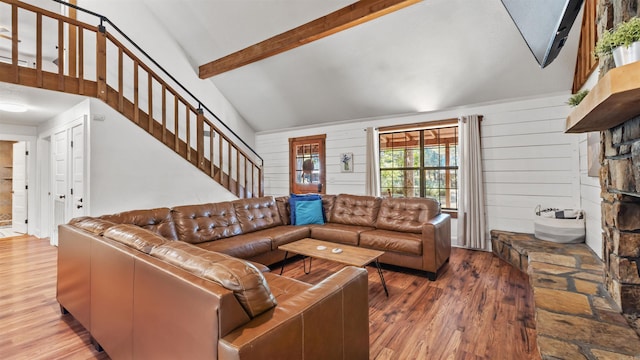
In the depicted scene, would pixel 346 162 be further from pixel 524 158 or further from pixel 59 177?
pixel 59 177

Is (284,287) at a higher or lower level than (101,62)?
lower

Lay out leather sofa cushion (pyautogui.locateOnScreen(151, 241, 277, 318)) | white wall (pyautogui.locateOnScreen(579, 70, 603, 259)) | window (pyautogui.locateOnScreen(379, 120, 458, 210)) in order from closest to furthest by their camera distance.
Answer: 1. leather sofa cushion (pyautogui.locateOnScreen(151, 241, 277, 318))
2. white wall (pyautogui.locateOnScreen(579, 70, 603, 259))
3. window (pyautogui.locateOnScreen(379, 120, 458, 210))

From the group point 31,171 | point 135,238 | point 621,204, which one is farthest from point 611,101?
point 31,171

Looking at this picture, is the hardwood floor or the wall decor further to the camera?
the wall decor

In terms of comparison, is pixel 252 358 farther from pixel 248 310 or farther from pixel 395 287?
pixel 395 287

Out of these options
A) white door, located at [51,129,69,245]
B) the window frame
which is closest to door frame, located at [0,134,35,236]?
white door, located at [51,129,69,245]

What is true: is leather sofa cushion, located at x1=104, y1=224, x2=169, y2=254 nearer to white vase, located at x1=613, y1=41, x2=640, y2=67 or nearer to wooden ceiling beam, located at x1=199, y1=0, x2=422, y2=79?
white vase, located at x1=613, y1=41, x2=640, y2=67

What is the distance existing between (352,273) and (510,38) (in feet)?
12.5

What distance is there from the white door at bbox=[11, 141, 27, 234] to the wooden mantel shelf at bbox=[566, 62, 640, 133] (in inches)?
328

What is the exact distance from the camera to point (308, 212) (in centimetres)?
457

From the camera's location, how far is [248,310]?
121cm

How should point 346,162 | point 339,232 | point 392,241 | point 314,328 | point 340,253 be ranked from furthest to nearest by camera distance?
point 346,162, point 339,232, point 392,241, point 340,253, point 314,328

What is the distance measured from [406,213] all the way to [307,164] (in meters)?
3.24

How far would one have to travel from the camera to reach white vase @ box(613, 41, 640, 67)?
135 cm
